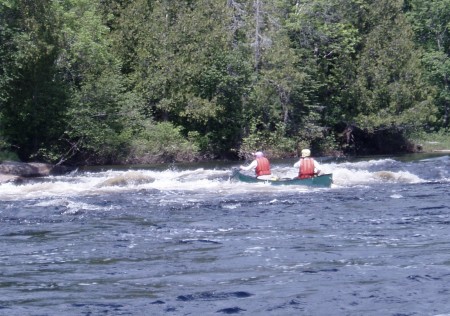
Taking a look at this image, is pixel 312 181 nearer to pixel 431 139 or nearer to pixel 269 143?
pixel 269 143

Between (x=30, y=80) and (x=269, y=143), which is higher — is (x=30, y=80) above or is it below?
above

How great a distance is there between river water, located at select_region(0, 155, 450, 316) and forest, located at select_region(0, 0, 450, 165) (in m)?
12.1

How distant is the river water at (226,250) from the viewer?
11.2 meters

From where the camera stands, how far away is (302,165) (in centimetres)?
2555

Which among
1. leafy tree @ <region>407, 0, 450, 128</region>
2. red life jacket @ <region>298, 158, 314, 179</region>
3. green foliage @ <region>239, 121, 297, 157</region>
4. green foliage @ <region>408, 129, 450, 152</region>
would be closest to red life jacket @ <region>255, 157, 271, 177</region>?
red life jacket @ <region>298, 158, 314, 179</region>

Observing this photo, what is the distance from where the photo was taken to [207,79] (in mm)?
42469

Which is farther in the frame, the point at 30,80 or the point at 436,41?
the point at 436,41

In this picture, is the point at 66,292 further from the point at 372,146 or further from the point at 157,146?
the point at 372,146

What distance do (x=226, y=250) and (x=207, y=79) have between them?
92.9 ft

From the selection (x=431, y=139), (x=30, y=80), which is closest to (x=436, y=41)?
(x=431, y=139)

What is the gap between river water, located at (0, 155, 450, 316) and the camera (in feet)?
36.6

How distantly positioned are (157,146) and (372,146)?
14.8 m

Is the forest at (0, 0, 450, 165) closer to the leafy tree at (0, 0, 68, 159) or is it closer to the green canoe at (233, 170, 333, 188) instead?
the leafy tree at (0, 0, 68, 159)

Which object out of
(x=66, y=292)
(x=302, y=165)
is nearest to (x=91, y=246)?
(x=66, y=292)
